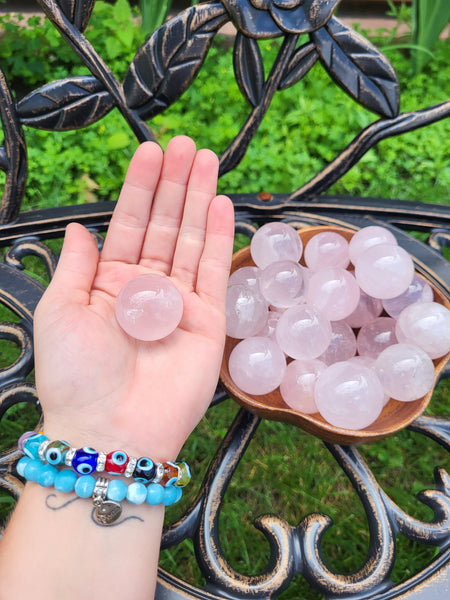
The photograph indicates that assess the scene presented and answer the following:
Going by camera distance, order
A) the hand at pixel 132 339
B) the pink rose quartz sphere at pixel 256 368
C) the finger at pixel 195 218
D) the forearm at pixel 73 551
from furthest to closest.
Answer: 1. the finger at pixel 195 218
2. the pink rose quartz sphere at pixel 256 368
3. the hand at pixel 132 339
4. the forearm at pixel 73 551

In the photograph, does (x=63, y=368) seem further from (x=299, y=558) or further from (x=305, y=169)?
(x=305, y=169)

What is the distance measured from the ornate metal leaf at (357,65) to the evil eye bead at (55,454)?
0.98 meters

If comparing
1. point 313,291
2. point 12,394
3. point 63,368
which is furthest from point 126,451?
point 313,291

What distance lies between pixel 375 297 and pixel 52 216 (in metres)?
0.82

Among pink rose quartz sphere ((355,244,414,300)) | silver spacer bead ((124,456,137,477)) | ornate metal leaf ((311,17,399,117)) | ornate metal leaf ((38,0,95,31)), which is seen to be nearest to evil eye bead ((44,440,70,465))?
silver spacer bead ((124,456,137,477))

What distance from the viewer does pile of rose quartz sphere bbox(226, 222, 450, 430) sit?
1.05 meters

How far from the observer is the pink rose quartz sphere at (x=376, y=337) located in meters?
1.20

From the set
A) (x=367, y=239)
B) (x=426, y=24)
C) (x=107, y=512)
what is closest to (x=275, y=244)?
(x=367, y=239)

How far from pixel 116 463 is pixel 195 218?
536 millimetres

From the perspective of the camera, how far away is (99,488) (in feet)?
2.93

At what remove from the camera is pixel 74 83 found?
1.21 metres

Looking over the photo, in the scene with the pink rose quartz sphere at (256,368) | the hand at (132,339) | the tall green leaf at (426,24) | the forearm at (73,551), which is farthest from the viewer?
the tall green leaf at (426,24)

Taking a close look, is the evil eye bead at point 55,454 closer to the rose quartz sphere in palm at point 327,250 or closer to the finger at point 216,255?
the finger at point 216,255

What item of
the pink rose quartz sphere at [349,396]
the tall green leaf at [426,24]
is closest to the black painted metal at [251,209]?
the pink rose quartz sphere at [349,396]
